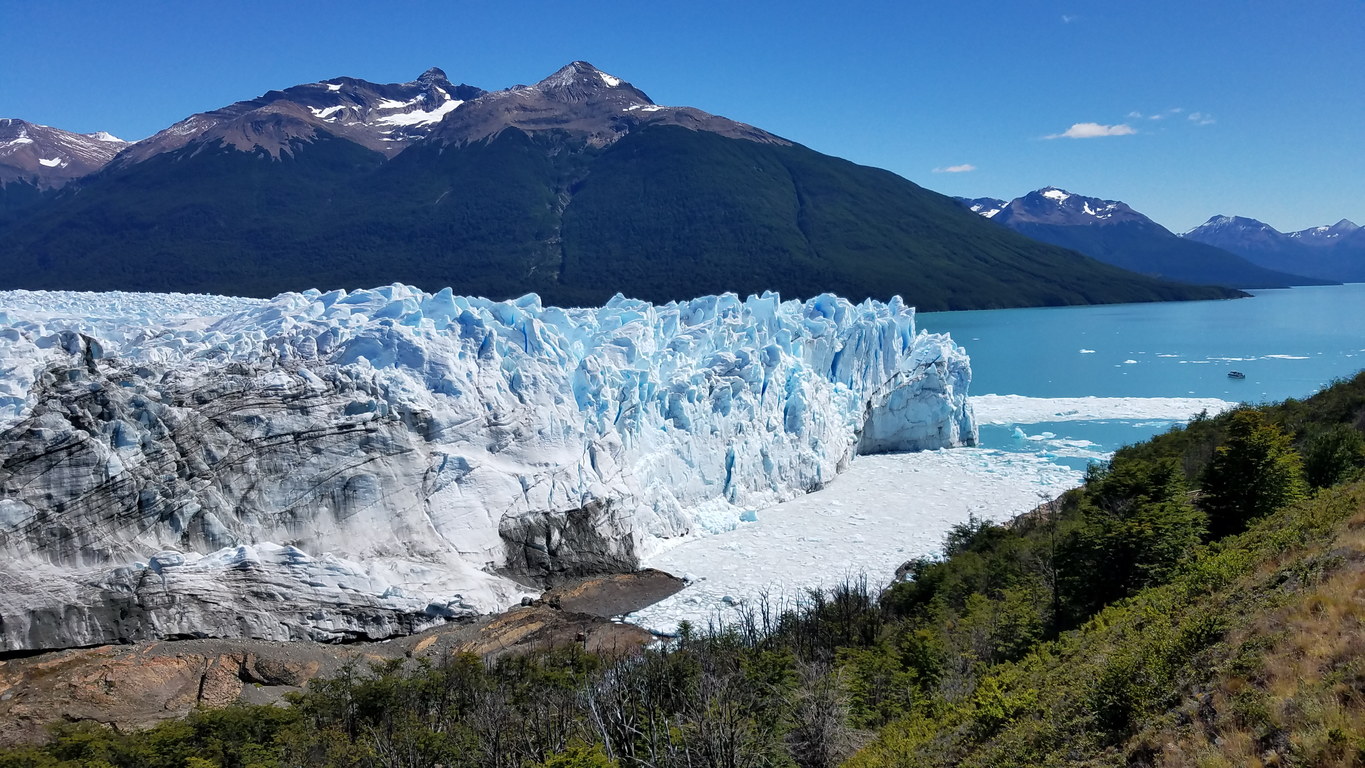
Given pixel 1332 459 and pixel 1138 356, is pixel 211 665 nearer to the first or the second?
pixel 1332 459

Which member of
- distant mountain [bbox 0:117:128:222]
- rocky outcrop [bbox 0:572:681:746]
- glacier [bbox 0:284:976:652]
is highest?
distant mountain [bbox 0:117:128:222]

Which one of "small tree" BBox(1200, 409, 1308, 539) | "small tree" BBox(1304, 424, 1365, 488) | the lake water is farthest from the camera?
the lake water

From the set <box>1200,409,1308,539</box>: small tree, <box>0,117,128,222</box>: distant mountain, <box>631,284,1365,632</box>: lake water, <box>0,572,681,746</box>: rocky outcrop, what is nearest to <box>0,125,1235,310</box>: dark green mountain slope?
<box>0,117,128,222</box>: distant mountain

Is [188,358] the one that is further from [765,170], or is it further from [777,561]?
[765,170]

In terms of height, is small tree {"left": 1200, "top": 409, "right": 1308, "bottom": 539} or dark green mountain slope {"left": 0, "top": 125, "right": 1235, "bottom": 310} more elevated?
dark green mountain slope {"left": 0, "top": 125, "right": 1235, "bottom": 310}

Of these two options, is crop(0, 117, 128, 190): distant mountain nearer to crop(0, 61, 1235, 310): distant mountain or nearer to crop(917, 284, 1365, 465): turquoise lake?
crop(0, 61, 1235, 310): distant mountain

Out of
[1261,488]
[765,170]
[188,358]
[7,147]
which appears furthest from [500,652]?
[7,147]

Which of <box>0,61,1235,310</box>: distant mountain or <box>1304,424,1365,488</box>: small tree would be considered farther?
<box>0,61,1235,310</box>: distant mountain
